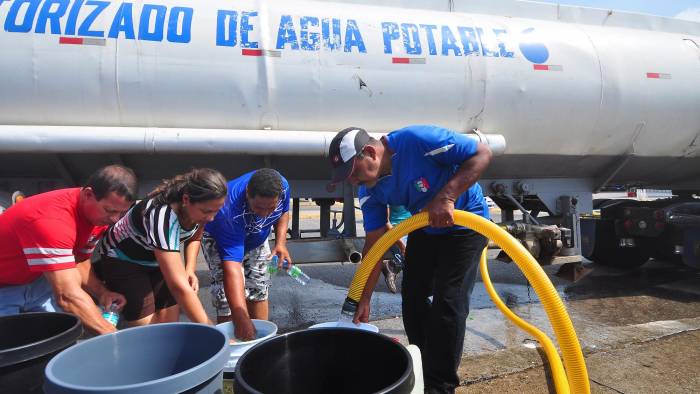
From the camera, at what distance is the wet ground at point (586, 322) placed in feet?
9.39

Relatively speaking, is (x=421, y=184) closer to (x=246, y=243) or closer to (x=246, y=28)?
(x=246, y=243)

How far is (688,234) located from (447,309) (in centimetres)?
478

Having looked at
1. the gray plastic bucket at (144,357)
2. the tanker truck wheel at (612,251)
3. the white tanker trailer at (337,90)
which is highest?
the white tanker trailer at (337,90)

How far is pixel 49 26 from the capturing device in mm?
3396

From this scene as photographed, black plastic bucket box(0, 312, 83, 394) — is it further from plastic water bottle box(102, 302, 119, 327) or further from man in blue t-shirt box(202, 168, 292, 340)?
plastic water bottle box(102, 302, 119, 327)

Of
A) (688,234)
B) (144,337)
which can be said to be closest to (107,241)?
(144,337)

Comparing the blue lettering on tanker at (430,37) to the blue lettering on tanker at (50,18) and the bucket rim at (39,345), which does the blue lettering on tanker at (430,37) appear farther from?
the bucket rim at (39,345)

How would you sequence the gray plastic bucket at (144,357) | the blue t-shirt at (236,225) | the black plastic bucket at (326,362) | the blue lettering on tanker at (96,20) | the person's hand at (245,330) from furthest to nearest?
the blue lettering on tanker at (96,20)
the blue t-shirt at (236,225)
the person's hand at (245,330)
the black plastic bucket at (326,362)
the gray plastic bucket at (144,357)

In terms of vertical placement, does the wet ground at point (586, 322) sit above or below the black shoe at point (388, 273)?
below

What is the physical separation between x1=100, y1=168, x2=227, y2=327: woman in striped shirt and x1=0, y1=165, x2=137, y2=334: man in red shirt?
0.15 metres

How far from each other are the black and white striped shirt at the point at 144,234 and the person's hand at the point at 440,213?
1205 mm

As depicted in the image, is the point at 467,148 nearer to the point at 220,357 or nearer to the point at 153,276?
the point at 220,357

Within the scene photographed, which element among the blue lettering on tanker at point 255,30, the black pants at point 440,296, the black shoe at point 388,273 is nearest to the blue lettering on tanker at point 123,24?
the blue lettering on tanker at point 255,30

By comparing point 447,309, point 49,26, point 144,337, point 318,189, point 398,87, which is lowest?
point 447,309
